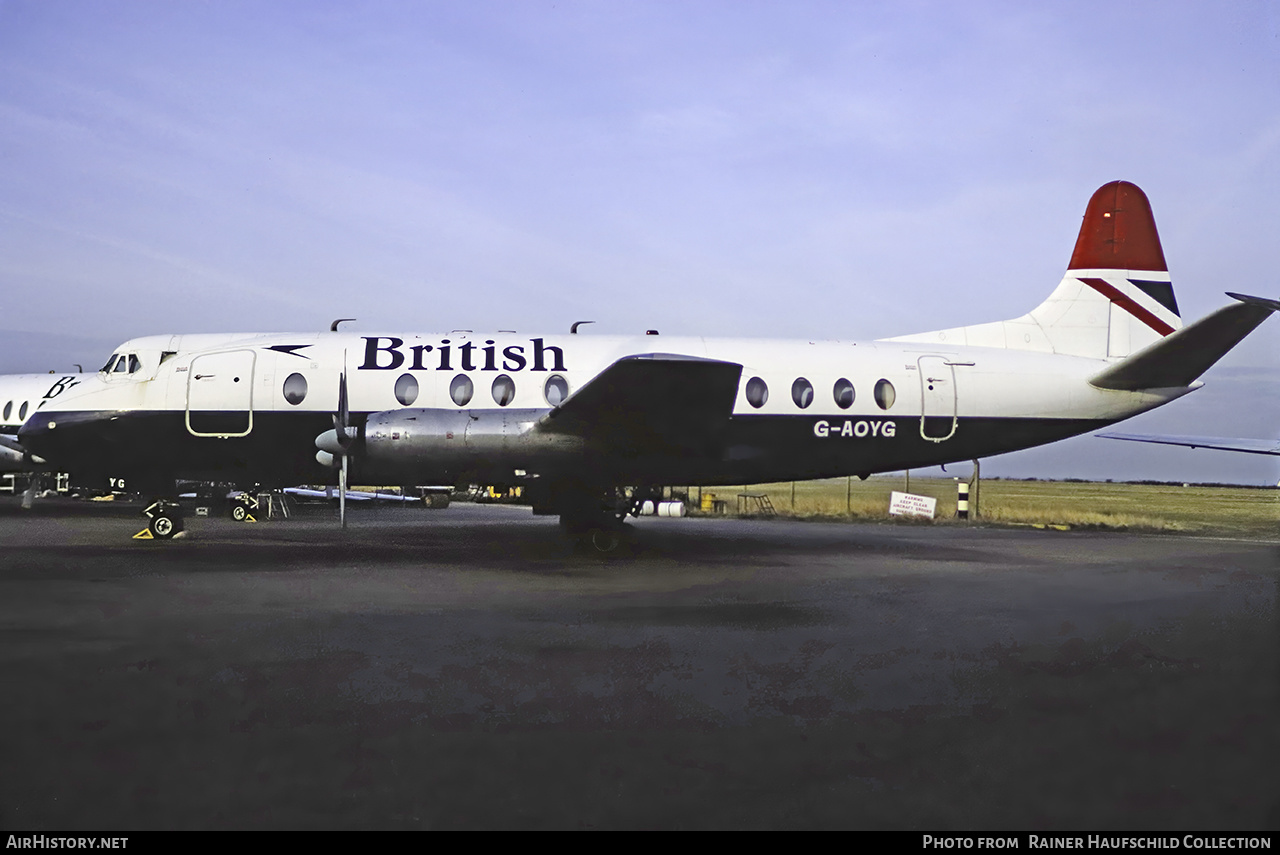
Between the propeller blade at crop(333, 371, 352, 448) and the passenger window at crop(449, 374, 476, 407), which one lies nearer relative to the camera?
the propeller blade at crop(333, 371, 352, 448)

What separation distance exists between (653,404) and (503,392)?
123 inches

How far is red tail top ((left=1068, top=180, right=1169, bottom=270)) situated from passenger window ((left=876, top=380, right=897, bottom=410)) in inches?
217

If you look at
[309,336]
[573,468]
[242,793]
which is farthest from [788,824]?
[309,336]

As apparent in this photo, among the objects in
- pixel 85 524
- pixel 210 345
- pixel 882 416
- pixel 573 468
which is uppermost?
pixel 210 345

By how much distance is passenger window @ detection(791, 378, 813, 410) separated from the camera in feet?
49.4

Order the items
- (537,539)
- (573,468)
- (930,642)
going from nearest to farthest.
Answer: (930,642) → (573,468) → (537,539)

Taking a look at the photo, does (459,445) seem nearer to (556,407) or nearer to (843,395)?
(556,407)

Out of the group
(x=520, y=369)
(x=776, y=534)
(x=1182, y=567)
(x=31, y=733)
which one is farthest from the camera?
(x=776, y=534)

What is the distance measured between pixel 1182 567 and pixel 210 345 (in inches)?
655

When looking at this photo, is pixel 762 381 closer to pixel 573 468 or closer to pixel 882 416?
pixel 882 416

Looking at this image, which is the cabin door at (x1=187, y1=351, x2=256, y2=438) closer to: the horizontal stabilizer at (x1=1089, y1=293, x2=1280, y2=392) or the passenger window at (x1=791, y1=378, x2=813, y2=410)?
the passenger window at (x1=791, y1=378, x2=813, y2=410)

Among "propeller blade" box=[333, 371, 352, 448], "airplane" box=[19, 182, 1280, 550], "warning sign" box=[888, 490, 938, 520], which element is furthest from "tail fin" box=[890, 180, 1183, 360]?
"propeller blade" box=[333, 371, 352, 448]

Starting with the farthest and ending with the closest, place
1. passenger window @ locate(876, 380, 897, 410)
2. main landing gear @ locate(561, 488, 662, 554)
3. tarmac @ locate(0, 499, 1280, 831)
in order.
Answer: passenger window @ locate(876, 380, 897, 410)
main landing gear @ locate(561, 488, 662, 554)
tarmac @ locate(0, 499, 1280, 831)

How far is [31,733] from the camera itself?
4.29 metres
